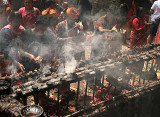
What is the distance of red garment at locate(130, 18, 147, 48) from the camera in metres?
6.17

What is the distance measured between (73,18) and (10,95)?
361cm

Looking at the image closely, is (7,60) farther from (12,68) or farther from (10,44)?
(10,44)

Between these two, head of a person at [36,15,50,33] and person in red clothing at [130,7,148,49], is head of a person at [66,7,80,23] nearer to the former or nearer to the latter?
head of a person at [36,15,50,33]

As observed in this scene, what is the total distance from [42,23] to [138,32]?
146 inches

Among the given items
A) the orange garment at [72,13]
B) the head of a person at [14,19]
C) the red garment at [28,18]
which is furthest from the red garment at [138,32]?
the head of a person at [14,19]

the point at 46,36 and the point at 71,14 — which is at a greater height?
the point at 71,14

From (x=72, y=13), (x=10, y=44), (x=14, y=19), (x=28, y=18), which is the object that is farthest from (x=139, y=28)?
(x=10, y=44)

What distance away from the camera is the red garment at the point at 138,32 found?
6.17 meters

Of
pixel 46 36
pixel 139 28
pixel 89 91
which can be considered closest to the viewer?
pixel 46 36

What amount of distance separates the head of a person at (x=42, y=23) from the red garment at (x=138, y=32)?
334 cm

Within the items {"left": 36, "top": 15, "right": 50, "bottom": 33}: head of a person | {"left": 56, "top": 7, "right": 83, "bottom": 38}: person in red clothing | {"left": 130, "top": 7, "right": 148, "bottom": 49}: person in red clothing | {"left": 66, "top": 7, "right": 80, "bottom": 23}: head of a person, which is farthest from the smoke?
{"left": 130, "top": 7, "right": 148, "bottom": 49}: person in red clothing

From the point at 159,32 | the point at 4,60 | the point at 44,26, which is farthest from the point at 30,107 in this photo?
the point at 159,32

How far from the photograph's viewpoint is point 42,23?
14.6ft

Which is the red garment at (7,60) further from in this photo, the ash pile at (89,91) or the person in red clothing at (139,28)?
the person in red clothing at (139,28)
